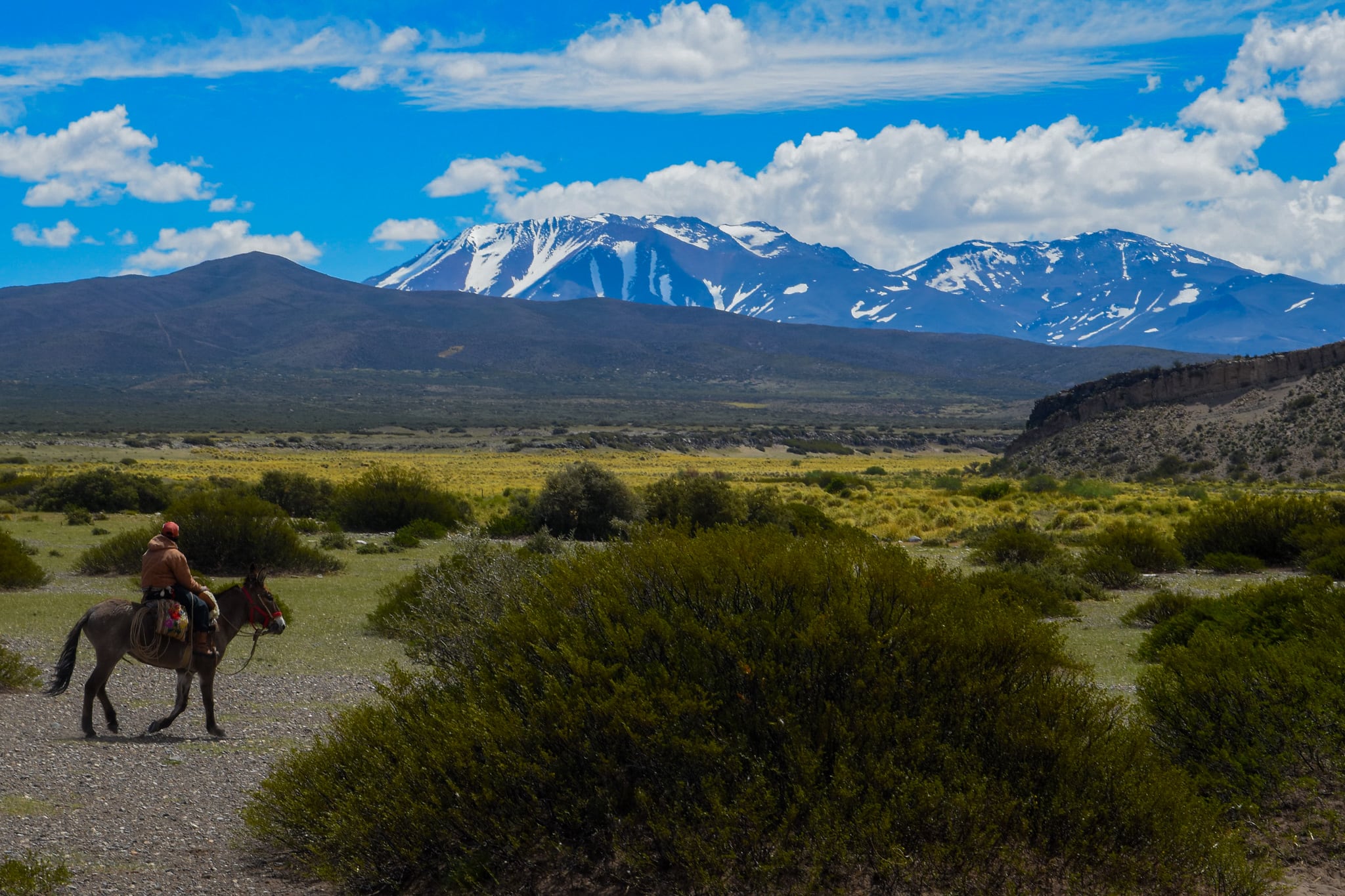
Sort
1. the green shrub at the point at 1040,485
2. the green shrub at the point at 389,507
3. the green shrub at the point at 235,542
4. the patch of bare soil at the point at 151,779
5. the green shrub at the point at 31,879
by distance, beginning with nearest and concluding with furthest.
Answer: the green shrub at the point at 31,879 < the patch of bare soil at the point at 151,779 < the green shrub at the point at 235,542 < the green shrub at the point at 389,507 < the green shrub at the point at 1040,485

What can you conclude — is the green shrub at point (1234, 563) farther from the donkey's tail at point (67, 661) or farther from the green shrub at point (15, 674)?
the green shrub at point (15, 674)

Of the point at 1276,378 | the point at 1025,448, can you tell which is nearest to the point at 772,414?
the point at 1025,448

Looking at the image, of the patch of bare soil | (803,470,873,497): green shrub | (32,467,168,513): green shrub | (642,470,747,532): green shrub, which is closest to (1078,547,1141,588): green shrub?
(642,470,747,532): green shrub

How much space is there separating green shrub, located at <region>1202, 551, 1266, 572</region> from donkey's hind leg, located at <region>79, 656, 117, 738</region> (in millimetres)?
18029

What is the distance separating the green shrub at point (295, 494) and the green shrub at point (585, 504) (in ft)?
28.1

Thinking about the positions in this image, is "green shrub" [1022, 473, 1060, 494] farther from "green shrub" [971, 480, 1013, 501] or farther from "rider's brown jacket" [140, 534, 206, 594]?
"rider's brown jacket" [140, 534, 206, 594]

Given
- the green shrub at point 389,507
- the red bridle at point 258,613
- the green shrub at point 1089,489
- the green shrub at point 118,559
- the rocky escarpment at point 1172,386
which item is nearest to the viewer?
the red bridle at point 258,613

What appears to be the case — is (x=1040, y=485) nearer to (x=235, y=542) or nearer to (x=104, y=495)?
(x=235, y=542)

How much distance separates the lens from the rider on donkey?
8.73 metres

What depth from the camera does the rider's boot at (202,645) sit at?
9086 mm

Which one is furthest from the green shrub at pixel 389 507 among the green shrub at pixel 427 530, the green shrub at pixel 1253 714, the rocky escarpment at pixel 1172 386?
the rocky escarpment at pixel 1172 386

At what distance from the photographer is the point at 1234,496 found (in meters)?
37.1

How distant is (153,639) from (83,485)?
26633 millimetres

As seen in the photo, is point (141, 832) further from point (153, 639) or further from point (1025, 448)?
point (1025, 448)
